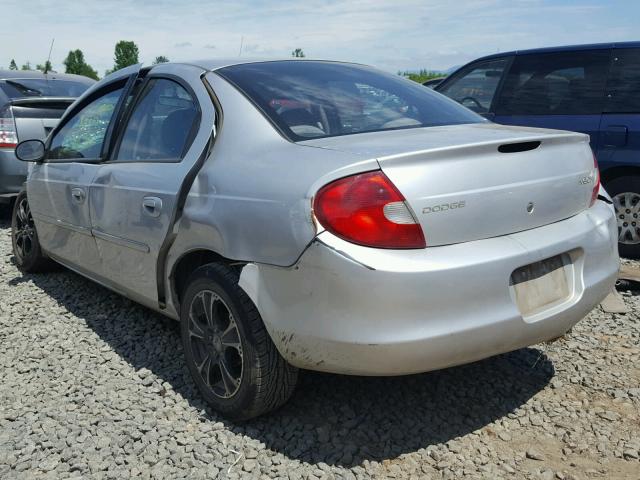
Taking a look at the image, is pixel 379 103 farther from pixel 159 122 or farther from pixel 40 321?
pixel 40 321

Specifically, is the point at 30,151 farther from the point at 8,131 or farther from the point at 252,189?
the point at 8,131

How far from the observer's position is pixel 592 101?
5.74m

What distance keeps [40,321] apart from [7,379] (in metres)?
0.87

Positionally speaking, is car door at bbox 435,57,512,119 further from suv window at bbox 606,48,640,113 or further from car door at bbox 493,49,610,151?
suv window at bbox 606,48,640,113

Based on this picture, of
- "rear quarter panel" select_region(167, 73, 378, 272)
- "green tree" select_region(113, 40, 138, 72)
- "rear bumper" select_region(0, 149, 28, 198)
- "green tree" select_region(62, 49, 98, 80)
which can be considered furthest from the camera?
"green tree" select_region(113, 40, 138, 72)

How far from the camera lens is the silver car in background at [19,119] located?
6.95 m

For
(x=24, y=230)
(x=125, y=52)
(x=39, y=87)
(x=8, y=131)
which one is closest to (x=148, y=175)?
(x=24, y=230)

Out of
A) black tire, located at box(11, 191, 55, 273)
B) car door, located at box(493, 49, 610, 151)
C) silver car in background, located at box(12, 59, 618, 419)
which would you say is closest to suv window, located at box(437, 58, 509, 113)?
car door, located at box(493, 49, 610, 151)

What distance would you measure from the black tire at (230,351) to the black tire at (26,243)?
2456 millimetres

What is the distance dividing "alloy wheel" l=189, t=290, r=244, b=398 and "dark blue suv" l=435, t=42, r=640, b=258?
3987 mm

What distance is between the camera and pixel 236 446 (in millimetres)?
2762

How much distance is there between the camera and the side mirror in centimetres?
453

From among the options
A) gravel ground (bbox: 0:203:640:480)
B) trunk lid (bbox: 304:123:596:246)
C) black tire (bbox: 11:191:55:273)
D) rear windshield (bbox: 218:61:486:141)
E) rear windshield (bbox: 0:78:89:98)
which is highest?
rear windshield (bbox: 0:78:89:98)

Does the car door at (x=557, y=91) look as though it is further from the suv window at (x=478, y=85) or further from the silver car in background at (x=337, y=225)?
the silver car in background at (x=337, y=225)
